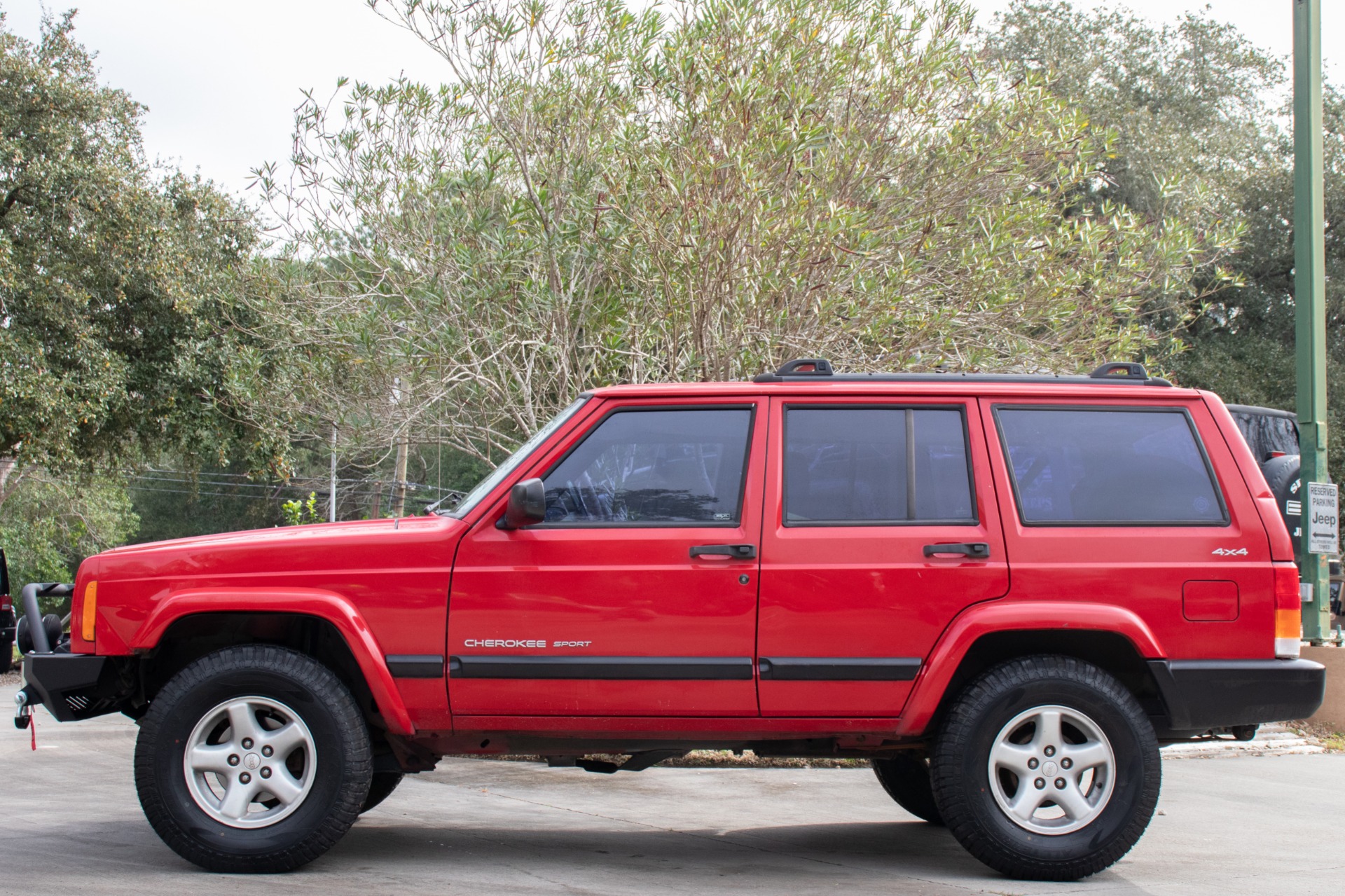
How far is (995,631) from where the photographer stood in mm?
4875

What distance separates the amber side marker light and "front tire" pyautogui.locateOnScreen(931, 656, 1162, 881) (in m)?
0.80

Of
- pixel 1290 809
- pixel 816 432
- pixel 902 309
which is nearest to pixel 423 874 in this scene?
pixel 816 432

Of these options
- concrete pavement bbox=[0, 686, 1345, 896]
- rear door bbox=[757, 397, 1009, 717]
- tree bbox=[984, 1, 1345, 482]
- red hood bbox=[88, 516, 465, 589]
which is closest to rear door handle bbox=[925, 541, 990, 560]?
rear door bbox=[757, 397, 1009, 717]

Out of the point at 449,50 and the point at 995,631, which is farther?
the point at 449,50

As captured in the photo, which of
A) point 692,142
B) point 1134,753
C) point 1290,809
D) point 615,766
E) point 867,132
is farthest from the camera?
point 867,132

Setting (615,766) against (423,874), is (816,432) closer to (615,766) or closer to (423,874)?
(615,766)

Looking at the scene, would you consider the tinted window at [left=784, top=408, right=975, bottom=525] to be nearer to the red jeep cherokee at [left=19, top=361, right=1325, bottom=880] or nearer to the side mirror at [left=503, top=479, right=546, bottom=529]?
the red jeep cherokee at [left=19, top=361, right=1325, bottom=880]

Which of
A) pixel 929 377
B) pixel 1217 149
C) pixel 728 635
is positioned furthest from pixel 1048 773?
pixel 1217 149

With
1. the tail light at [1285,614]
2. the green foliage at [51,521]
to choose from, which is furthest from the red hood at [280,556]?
the green foliage at [51,521]

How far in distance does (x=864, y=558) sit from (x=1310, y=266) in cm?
662

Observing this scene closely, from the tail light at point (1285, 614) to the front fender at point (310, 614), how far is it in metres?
3.43

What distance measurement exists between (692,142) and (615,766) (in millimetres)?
4978

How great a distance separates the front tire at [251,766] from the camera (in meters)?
4.75

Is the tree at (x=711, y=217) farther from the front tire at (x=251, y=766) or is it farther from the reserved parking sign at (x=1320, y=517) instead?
the front tire at (x=251, y=766)
